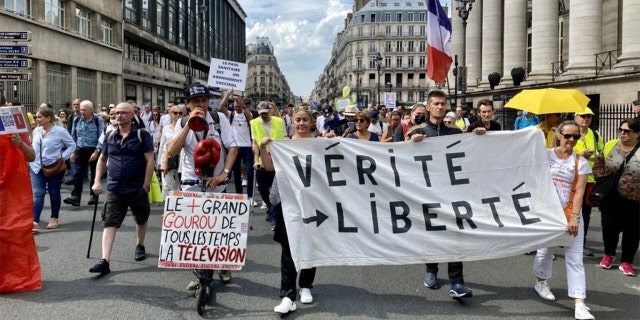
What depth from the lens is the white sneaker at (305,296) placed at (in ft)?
17.3

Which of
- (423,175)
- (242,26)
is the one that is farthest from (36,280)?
(242,26)

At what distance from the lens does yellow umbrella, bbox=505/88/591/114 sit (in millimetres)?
6602

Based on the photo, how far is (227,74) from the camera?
10.3m

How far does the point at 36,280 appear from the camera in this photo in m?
5.79

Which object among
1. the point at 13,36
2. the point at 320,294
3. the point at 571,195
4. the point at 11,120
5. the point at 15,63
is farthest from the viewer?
the point at 15,63

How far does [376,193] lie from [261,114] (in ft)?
14.5

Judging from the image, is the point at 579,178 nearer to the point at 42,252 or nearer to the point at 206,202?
the point at 206,202

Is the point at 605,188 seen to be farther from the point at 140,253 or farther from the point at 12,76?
the point at 12,76

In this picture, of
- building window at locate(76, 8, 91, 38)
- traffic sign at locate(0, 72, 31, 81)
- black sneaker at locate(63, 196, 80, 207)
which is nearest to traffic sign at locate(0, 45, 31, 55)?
traffic sign at locate(0, 72, 31, 81)

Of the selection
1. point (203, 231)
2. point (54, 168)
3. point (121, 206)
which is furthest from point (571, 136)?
point (54, 168)

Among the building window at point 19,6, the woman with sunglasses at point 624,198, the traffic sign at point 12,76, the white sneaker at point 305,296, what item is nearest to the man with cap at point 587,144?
the woman with sunglasses at point 624,198

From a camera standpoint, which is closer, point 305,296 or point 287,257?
point 287,257

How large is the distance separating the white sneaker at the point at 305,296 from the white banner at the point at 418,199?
15.6 inches

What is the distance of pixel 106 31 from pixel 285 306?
118ft
